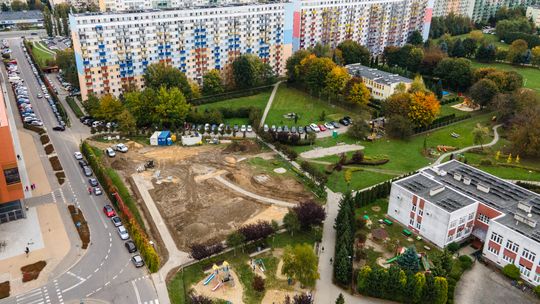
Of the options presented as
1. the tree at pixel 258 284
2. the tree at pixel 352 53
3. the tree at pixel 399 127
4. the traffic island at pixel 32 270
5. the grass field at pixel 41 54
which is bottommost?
the traffic island at pixel 32 270

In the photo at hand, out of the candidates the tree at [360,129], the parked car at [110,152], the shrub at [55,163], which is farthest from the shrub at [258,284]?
the tree at [360,129]

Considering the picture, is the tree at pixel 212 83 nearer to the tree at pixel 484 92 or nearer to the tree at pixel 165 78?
the tree at pixel 165 78

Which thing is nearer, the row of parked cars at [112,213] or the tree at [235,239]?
the tree at [235,239]

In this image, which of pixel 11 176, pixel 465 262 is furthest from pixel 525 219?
pixel 11 176

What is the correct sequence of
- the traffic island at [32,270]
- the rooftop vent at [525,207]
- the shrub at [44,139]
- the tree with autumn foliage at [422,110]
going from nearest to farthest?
1. the traffic island at [32,270]
2. the rooftop vent at [525,207]
3. the shrub at [44,139]
4. the tree with autumn foliage at [422,110]

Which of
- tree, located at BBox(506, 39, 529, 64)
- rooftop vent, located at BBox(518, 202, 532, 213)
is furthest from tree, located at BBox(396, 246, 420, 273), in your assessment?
tree, located at BBox(506, 39, 529, 64)

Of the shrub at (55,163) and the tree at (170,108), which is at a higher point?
the tree at (170,108)

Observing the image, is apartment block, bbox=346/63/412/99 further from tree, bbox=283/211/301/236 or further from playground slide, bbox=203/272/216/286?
playground slide, bbox=203/272/216/286
